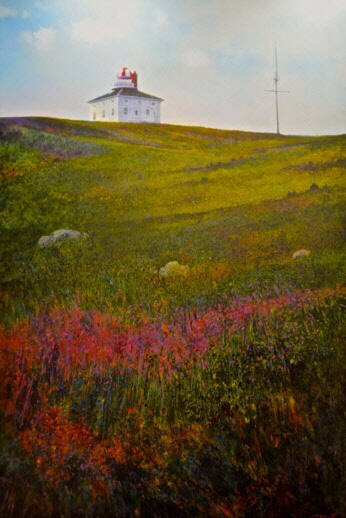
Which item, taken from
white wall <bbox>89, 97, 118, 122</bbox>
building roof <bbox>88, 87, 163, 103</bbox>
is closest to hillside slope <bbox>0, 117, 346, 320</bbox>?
white wall <bbox>89, 97, 118, 122</bbox>

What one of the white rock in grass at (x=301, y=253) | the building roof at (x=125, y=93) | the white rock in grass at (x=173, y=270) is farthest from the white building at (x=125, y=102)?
the white rock in grass at (x=301, y=253)

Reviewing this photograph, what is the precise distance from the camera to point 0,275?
3.13m

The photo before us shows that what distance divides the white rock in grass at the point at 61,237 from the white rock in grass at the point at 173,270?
33.1 inches

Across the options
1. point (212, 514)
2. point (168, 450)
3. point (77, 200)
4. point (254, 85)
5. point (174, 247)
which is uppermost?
point (254, 85)

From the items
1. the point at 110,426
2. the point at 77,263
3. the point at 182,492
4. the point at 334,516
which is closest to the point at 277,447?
the point at 334,516

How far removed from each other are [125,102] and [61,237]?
2.07m

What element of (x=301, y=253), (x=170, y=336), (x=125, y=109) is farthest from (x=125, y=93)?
(x=170, y=336)

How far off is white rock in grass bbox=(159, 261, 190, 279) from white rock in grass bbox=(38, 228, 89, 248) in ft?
2.76

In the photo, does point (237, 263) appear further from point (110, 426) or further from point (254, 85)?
point (254, 85)

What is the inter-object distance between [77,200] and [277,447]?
9.52 feet

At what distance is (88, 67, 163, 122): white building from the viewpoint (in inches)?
149

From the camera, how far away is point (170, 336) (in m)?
2.75

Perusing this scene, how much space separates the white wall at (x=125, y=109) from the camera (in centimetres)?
401

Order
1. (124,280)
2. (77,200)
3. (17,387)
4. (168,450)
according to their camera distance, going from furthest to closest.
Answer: (77,200) → (124,280) → (17,387) → (168,450)
